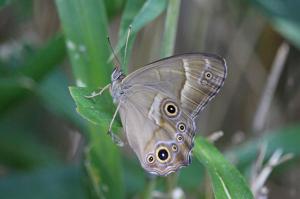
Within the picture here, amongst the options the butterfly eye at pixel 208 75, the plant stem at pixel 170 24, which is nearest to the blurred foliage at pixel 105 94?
the plant stem at pixel 170 24

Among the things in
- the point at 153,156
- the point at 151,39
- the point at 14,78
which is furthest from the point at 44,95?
the point at 153,156

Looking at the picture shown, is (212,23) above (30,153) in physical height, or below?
above

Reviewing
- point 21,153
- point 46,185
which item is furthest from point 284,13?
point 21,153

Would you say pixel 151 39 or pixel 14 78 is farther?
pixel 151 39

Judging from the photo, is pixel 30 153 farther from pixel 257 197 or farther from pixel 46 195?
pixel 257 197

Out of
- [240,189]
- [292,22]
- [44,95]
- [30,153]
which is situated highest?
[292,22]

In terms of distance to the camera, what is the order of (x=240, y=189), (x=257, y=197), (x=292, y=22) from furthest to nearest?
(x=292, y=22)
(x=257, y=197)
(x=240, y=189)

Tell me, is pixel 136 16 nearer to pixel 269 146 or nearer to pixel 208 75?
pixel 208 75

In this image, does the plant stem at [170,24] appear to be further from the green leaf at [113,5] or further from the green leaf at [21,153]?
the green leaf at [21,153]
